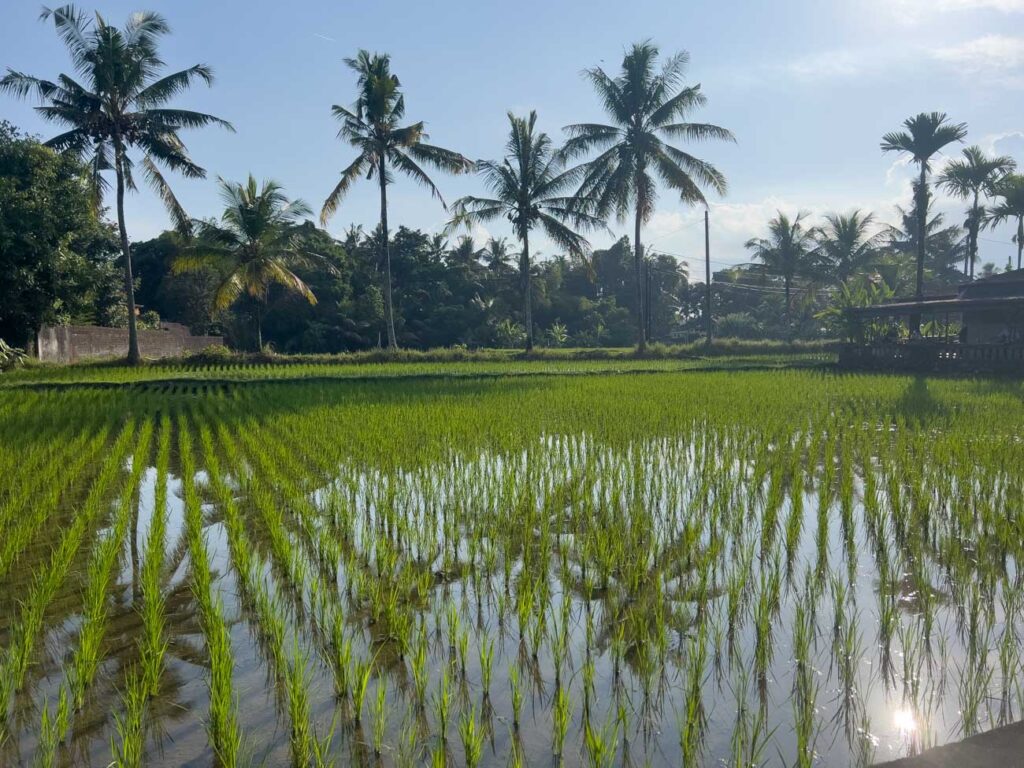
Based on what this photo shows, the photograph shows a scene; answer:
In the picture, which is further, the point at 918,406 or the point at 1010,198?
the point at 1010,198

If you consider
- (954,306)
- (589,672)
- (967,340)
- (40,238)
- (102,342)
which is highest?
(40,238)

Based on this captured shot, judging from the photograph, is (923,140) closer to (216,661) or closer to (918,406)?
(918,406)

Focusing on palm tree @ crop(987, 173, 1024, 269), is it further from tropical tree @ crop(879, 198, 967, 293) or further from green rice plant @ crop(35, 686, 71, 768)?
green rice plant @ crop(35, 686, 71, 768)

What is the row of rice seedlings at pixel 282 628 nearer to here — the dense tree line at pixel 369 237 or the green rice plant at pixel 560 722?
the green rice plant at pixel 560 722

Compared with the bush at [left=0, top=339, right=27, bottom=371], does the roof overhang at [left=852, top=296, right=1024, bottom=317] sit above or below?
above

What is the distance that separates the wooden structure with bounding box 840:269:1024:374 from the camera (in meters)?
14.3

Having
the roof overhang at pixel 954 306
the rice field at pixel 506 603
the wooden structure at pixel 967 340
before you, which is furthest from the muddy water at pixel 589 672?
the roof overhang at pixel 954 306

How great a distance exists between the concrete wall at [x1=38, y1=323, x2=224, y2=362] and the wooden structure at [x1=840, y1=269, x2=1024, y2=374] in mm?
17845

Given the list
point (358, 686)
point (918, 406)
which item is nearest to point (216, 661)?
point (358, 686)

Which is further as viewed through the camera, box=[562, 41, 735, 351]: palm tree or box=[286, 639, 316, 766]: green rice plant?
box=[562, 41, 735, 351]: palm tree

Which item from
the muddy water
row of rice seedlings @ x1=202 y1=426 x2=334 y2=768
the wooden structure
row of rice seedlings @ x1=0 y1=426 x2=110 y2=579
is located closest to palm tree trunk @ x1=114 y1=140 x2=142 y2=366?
row of rice seedlings @ x1=0 y1=426 x2=110 y2=579

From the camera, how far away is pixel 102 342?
62.9 ft

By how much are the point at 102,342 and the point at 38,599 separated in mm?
18807

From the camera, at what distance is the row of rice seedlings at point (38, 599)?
87.2 inches
